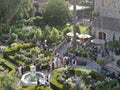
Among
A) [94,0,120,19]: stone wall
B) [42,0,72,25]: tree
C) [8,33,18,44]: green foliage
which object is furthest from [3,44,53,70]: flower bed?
[42,0,72,25]: tree

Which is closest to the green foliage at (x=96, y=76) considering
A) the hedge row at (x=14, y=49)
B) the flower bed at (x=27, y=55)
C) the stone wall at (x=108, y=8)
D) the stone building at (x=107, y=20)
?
the flower bed at (x=27, y=55)

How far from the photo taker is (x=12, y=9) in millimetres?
53469

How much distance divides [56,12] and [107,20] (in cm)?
1187

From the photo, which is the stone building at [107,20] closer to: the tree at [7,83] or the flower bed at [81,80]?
the flower bed at [81,80]

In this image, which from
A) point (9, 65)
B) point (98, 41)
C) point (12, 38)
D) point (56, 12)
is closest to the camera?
point (9, 65)

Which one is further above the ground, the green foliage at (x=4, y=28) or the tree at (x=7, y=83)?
the tree at (x=7, y=83)

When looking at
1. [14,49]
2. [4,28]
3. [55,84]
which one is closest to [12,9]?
[4,28]

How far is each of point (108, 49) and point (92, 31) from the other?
288 inches

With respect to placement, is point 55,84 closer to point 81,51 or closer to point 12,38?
point 81,51

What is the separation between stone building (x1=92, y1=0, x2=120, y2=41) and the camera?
47.0m

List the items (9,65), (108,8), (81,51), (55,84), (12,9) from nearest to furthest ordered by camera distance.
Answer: (55,84) → (9,65) → (81,51) → (108,8) → (12,9)

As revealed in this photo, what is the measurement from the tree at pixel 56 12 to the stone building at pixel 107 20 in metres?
8.75

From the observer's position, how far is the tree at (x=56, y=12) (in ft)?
189

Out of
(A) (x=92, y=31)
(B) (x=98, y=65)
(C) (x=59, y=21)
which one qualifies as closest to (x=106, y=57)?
(B) (x=98, y=65)
